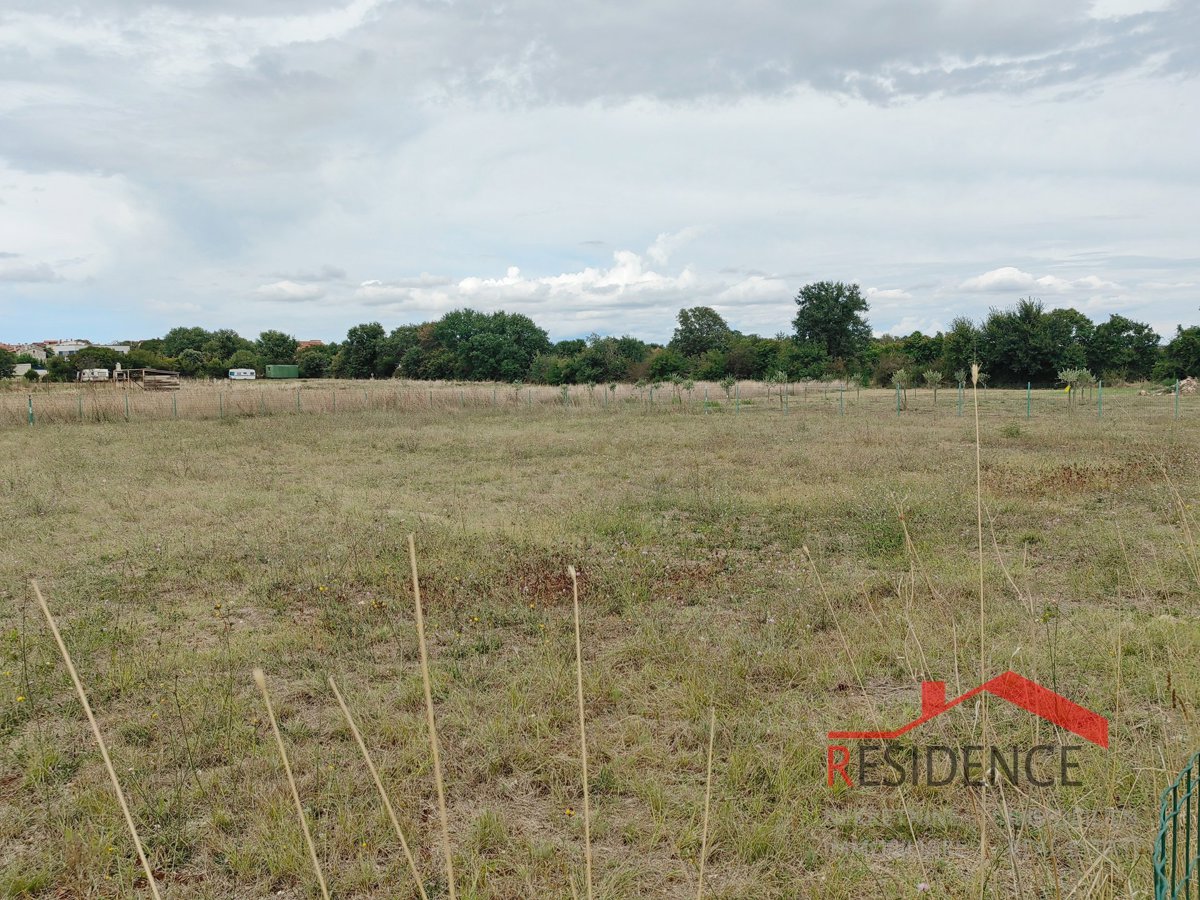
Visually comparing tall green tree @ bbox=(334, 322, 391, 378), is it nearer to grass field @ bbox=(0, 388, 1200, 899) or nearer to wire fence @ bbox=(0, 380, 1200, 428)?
wire fence @ bbox=(0, 380, 1200, 428)

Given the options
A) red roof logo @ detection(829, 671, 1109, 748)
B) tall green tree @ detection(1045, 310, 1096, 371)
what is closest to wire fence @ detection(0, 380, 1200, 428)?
tall green tree @ detection(1045, 310, 1096, 371)

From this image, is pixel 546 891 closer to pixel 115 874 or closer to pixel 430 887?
pixel 430 887

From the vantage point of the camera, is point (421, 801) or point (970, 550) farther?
point (970, 550)

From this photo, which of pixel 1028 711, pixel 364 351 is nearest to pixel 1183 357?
pixel 1028 711

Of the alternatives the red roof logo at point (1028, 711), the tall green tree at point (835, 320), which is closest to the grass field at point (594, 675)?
the red roof logo at point (1028, 711)

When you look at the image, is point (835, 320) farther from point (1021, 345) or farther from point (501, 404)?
point (501, 404)

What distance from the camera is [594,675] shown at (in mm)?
4551

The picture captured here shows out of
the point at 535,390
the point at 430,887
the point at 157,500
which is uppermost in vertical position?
the point at 535,390

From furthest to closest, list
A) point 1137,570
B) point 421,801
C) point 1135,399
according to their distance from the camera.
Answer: point 1135,399, point 1137,570, point 421,801

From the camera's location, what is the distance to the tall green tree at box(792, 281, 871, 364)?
221 feet

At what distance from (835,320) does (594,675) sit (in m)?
67.3

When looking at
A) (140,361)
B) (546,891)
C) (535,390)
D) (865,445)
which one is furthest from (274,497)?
(140,361)

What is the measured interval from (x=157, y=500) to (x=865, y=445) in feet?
40.5

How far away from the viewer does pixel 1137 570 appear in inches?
246
